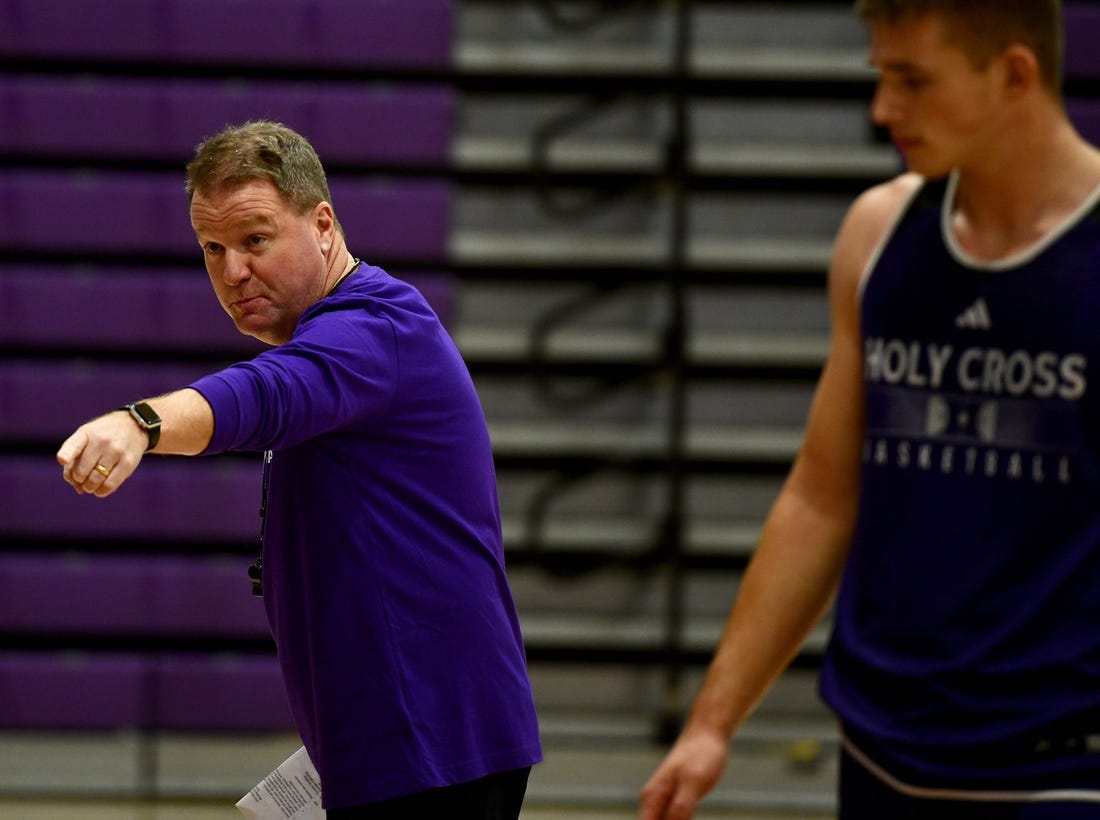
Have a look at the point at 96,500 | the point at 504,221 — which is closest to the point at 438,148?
the point at 504,221

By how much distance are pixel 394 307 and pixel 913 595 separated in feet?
2.31

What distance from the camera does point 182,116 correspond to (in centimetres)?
451

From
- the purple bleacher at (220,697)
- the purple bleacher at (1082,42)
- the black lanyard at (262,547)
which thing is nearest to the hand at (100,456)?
the black lanyard at (262,547)

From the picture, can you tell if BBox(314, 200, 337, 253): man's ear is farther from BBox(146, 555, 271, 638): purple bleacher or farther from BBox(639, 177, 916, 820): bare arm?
BBox(146, 555, 271, 638): purple bleacher

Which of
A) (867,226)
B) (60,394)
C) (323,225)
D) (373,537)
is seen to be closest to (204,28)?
(60,394)

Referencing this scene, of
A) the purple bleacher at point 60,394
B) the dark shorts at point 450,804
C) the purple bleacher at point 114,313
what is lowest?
the purple bleacher at point 60,394

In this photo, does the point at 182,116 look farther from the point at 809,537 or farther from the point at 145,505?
the point at 809,537

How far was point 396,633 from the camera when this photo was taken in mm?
1683

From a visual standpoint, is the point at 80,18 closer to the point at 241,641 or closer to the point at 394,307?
the point at 241,641

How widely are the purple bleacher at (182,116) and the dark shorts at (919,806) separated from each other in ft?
11.3

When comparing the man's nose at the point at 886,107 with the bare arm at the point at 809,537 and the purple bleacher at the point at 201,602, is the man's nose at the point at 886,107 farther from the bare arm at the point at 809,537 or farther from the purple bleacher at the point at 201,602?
the purple bleacher at the point at 201,602

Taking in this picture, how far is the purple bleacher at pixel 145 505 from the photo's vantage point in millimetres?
4434

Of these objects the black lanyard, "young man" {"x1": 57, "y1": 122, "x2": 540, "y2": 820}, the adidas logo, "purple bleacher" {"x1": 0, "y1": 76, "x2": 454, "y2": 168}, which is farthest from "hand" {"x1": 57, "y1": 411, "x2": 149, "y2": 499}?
"purple bleacher" {"x1": 0, "y1": 76, "x2": 454, "y2": 168}

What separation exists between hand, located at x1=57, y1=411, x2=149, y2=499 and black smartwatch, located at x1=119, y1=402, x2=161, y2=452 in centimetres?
2
